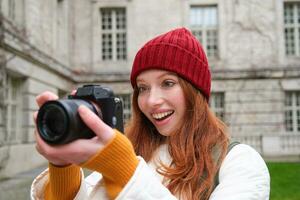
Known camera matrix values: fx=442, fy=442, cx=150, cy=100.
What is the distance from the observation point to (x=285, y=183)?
26.5ft

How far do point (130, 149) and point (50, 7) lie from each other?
1309cm

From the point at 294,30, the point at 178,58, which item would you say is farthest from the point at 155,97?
the point at 294,30

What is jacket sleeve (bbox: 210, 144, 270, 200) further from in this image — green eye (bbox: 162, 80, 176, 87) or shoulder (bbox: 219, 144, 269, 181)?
green eye (bbox: 162, 80, 176, 87)

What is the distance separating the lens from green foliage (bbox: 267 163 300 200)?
6.66 m

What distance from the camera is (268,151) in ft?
49.2

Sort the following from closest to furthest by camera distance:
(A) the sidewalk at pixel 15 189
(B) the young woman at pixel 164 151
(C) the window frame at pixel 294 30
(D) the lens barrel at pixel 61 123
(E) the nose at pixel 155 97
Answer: (D) the lens barrel at pixel 61 123, (B) the young woman at pixel 164 151, (E) the nose at pixel 155 97, (A) the sidewalk at pixel 15 189, (C) the window frame at pixel 294 30

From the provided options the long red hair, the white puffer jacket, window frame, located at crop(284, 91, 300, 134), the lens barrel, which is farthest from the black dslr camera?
window frame, located at crop(284, 91, 300, 134)

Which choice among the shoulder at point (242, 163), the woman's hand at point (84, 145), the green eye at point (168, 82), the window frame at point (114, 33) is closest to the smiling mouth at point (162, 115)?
the green eye at point (168, 82)

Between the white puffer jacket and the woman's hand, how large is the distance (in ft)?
0.46

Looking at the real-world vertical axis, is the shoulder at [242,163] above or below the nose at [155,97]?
below

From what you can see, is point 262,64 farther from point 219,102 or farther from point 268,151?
point 268,151

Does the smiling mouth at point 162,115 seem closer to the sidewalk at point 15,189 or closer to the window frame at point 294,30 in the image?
the sidewalk at point 15,189

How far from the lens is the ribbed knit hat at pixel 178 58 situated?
1.66 m

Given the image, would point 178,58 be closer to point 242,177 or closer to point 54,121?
point 242,177
